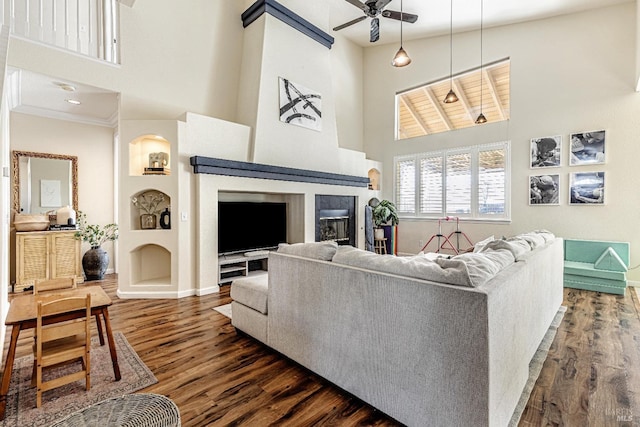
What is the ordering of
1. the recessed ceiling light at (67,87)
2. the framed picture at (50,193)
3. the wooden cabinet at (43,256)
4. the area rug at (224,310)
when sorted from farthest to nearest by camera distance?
1. the framed picture at (50,193)
2. the wooden cabinet at (43,256)
3. the recessed ceiling light at (67,87)
4. the area rug at (224,310)

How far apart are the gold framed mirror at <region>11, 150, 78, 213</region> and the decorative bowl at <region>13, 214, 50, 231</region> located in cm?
23

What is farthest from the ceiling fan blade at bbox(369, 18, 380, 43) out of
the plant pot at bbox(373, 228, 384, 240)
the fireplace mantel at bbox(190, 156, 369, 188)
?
the plant pot at bbox(373, 228, 384, 240)

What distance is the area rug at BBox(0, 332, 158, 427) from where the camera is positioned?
1831 mm

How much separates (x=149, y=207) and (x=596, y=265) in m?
6.75

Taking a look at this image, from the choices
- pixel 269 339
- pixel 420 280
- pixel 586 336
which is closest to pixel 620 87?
pixel 586 336

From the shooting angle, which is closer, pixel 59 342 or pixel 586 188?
pixel 59 342

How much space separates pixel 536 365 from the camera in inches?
95.3

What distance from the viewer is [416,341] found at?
1621 mm

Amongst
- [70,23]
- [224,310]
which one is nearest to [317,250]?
[224,310]

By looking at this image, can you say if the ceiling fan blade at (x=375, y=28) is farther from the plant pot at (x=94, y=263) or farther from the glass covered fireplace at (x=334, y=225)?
the plant pot at (x=94, y=263)

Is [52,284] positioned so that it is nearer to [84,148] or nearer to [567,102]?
[84,148]

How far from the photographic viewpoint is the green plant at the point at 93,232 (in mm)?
5203

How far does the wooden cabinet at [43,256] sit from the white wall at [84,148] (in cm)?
42

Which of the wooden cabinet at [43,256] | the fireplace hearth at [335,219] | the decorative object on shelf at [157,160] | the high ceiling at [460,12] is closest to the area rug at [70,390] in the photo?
the decorative object on shelf at [157,160]
